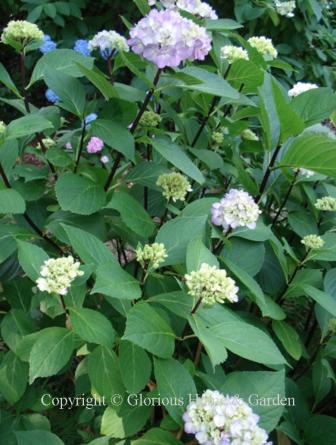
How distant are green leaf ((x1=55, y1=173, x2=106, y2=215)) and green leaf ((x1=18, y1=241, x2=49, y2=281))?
0.50 feet

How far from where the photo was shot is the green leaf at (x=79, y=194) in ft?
3.54

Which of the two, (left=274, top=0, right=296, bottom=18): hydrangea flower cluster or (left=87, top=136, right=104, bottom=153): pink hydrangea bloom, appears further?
(left=274, top=0, right=296, bottom=18): hydrangea flower cluster

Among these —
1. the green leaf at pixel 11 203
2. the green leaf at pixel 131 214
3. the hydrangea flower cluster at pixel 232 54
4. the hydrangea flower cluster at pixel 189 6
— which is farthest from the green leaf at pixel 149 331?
the hydrangea flower cluster at pixel 189 6

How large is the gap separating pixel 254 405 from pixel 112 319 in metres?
0.40

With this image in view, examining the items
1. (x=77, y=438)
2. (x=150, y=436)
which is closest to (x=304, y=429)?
(x=150, y=436)

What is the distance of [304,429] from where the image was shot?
1192 mm

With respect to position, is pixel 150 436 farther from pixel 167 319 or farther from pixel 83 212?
pixel 83 212

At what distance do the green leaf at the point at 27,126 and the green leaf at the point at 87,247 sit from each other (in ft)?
0.74

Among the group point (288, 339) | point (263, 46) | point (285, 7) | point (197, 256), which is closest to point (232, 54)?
point (263, 46)

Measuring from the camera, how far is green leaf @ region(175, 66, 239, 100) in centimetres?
101

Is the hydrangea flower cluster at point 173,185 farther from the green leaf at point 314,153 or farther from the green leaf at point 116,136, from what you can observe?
the green leaf at point 314,153

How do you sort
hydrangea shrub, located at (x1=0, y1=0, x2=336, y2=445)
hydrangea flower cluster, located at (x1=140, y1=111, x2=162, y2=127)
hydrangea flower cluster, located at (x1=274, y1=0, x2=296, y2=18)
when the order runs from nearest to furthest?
hydrangea shrub, located at (x1=0, y1=0, x2=336, y2=445)
hydrangea flower cluster, located at (x1=140, y1=111, x2=162, y2=127)
hydrangea flower cluster, located at (x1=274, y1=0, x2=296, y2=18)

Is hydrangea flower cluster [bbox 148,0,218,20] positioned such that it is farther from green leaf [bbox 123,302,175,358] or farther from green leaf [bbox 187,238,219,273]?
green leaf [bbox 123,302,175,358]

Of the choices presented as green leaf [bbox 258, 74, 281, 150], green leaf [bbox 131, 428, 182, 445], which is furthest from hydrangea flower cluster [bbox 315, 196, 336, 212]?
green leaf [bbox 131, 428, 182, 445]
